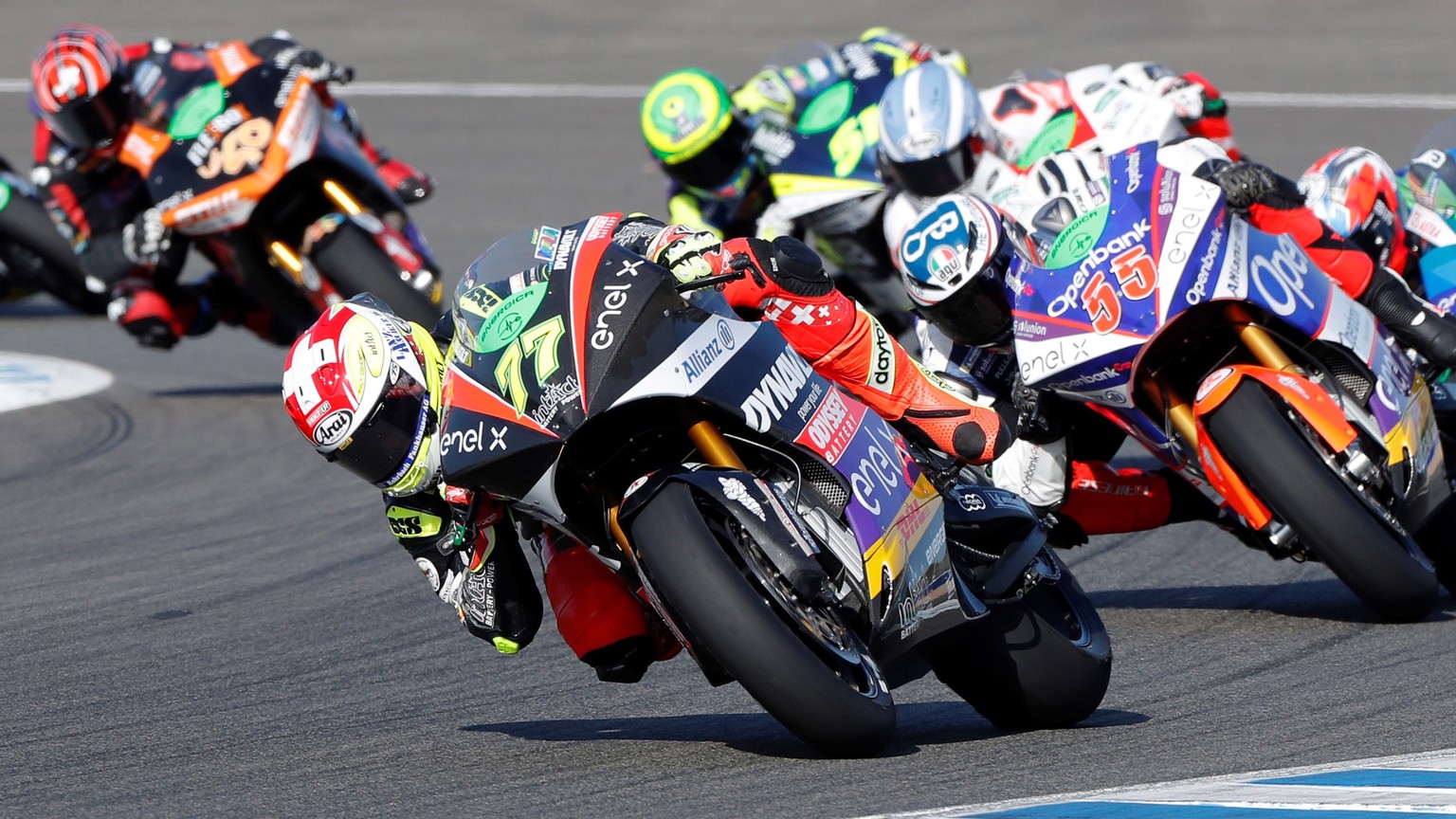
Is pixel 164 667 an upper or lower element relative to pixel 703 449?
lower

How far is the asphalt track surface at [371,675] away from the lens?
4660 millimetres

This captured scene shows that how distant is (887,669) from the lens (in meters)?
4.79

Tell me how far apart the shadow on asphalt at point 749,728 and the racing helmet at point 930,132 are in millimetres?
3033

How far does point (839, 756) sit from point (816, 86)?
662 centimetres

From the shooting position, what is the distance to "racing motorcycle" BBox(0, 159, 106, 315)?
11555 mm

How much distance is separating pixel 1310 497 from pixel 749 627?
84.9 inches

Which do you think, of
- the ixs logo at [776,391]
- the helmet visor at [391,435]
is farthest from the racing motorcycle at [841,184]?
the helmet visor at [391,435]

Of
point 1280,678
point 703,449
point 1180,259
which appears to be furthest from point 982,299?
point 703,449

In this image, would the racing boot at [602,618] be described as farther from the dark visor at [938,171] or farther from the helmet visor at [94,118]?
the helmet visor at [94,118]

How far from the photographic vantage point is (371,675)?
612cm

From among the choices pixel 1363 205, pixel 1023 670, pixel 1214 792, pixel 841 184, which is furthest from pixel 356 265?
pixel 1214 792

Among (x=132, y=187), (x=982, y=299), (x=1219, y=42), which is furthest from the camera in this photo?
(x=1219, y=42)

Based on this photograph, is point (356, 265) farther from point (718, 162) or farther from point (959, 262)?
point (959, 262)

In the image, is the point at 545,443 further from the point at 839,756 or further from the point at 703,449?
the point at 839,756
